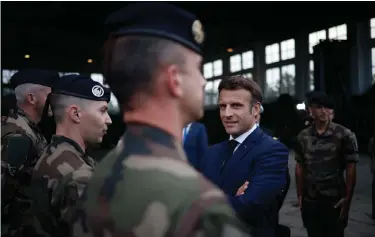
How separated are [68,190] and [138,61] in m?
0.86

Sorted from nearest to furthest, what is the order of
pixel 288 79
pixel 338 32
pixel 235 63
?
pixel 338 32, pixel 288 79, pixel 235 63

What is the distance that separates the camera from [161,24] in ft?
3.15

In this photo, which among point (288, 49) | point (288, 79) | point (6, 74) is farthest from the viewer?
point (6, 74)

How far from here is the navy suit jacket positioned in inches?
73.4

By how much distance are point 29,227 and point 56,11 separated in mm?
14879

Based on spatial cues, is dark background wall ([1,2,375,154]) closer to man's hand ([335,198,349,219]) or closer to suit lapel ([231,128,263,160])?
man's hand ([335,198,349,219])

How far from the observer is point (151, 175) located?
906mm

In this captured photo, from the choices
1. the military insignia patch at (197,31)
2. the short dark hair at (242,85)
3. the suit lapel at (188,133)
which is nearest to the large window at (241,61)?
the suit lapel at (188,133)

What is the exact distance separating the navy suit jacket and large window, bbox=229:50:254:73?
24823mm

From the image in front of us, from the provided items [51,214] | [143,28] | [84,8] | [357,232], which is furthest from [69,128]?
[84,8]

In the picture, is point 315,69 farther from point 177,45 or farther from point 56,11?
point 177,45

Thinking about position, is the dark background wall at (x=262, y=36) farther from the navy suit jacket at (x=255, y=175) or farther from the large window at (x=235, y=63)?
the navy suit jacket at (x=255, y=175)

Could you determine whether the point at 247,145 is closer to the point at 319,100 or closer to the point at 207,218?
the point at 207,218

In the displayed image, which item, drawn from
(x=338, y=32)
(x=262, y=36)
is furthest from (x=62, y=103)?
(x=262, y=36)
